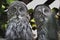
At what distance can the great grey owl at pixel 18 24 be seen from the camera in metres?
0.53

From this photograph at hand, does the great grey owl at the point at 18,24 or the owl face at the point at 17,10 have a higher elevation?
the owl face at the point at 17,10

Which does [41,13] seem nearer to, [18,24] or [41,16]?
[41,16]

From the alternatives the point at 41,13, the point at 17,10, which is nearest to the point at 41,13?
the point at 41,13

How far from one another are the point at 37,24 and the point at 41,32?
41 millimetres

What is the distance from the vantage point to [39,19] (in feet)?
1.94

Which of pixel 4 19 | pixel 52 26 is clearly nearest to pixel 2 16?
pixel 4 19

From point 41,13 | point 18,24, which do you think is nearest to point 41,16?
point 41,13

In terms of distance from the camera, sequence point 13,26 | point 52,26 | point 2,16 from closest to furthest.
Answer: point 52,26, point 13,26, point 2,16

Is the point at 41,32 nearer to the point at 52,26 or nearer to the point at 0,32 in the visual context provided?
the point at 0,32

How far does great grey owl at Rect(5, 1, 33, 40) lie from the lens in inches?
21.0

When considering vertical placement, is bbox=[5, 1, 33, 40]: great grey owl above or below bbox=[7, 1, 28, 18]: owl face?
below

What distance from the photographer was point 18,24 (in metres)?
0.54

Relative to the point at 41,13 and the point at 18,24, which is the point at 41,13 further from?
the point at 18,24

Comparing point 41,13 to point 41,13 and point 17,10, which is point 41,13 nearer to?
point 41,13
